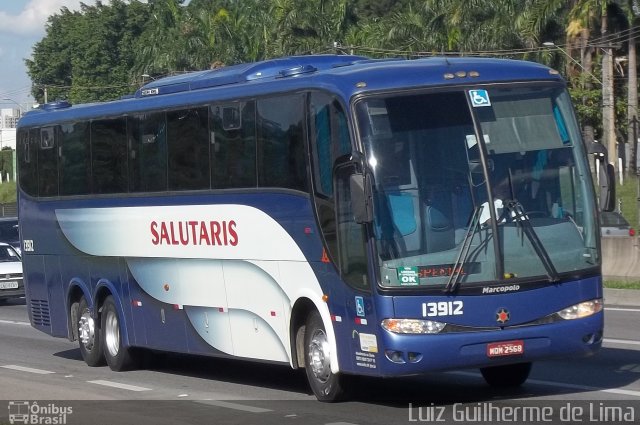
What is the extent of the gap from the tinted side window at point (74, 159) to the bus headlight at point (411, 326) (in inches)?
282

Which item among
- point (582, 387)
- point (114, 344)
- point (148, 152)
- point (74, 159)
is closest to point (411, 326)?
point (582, 387)

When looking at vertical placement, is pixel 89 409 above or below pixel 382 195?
below

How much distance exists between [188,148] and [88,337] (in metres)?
4.14

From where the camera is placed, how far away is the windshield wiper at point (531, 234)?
11328mm

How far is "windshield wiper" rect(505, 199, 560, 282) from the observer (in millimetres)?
11328

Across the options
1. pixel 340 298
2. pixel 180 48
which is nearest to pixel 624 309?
pixel 340 298

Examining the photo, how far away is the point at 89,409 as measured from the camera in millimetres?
12117

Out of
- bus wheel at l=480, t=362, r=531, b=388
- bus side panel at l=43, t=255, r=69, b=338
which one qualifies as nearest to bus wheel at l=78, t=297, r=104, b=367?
bus side panel at l=43, t=255, r=69, b=338

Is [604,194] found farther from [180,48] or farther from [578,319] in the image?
[180,48]

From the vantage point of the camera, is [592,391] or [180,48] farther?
[180,48]

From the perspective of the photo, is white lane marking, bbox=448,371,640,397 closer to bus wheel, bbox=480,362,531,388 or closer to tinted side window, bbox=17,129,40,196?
bus wheel, bbox=480,362,531,388

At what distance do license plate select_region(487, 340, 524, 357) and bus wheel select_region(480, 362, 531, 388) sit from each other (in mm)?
1451

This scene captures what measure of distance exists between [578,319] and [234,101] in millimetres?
4501

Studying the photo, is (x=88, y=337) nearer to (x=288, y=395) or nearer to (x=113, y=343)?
(x=113, y=343)
